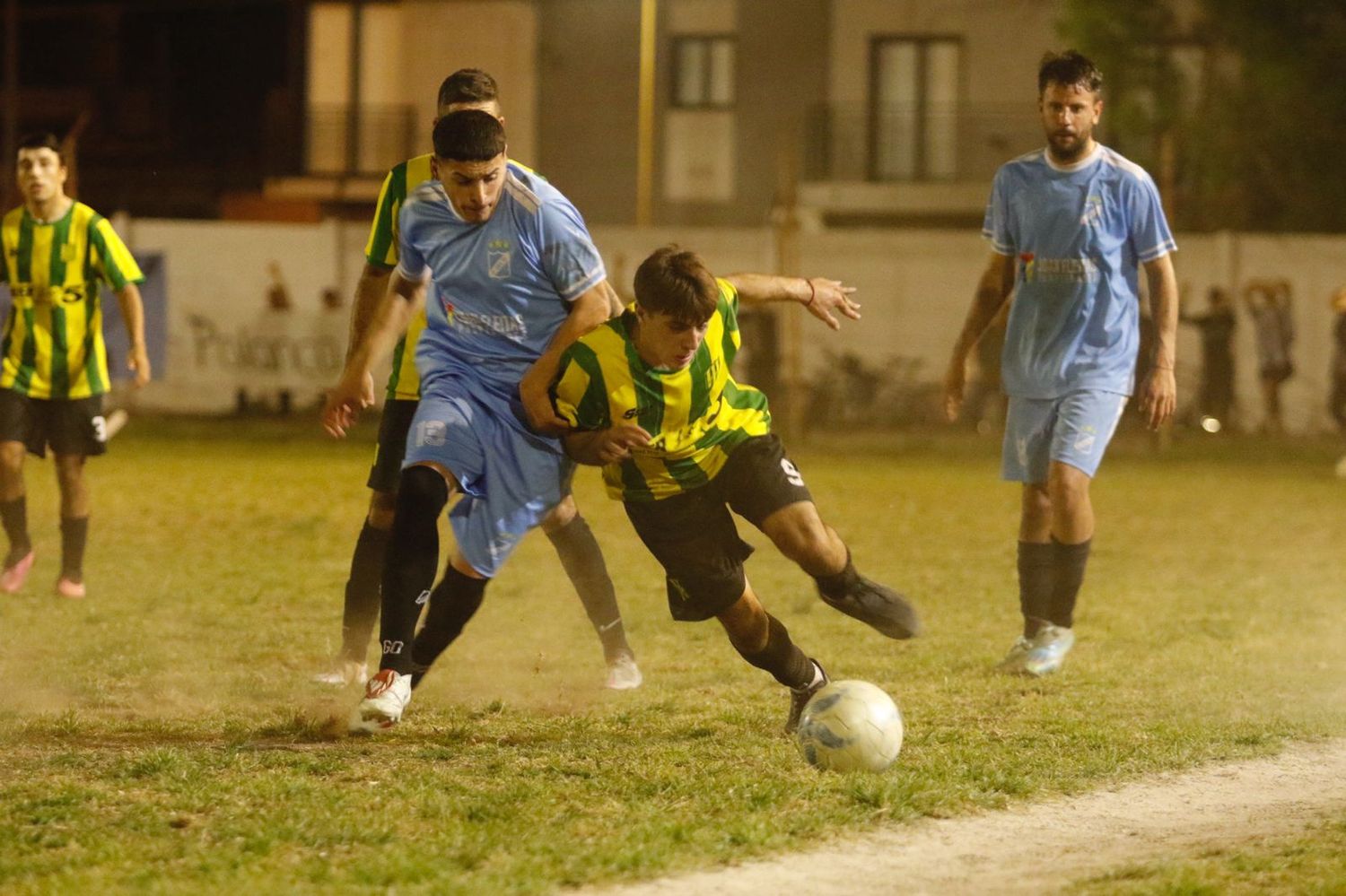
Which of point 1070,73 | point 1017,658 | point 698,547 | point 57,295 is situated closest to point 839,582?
point 698,547

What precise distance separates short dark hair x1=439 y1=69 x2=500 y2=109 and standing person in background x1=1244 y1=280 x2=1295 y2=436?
56.8ft

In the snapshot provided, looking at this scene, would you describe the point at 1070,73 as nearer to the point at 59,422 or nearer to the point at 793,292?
the point at 793,292

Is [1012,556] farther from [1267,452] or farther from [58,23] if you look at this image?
[58,23]

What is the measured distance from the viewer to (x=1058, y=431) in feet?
22.3

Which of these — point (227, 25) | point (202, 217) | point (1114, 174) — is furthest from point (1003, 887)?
point (227, 25)

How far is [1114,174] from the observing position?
676 centimetres

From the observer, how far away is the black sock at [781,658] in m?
5.45

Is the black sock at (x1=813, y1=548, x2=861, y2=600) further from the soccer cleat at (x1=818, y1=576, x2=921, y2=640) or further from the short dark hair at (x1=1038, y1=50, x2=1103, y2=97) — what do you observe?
the short dark hair at (x1=1038, y1=50, x2=1103, y2=97)

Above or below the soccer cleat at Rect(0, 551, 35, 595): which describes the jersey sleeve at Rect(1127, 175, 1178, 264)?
above

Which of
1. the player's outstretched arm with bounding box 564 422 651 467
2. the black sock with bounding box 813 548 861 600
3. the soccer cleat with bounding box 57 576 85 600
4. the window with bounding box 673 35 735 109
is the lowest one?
the soccer cleat with bounding box 57 576 85 600

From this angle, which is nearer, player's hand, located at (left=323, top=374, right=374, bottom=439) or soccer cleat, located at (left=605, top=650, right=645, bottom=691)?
player's hand, located at (left=323, top=374, right=374, bottom=439)

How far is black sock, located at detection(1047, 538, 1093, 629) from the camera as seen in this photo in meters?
6.90

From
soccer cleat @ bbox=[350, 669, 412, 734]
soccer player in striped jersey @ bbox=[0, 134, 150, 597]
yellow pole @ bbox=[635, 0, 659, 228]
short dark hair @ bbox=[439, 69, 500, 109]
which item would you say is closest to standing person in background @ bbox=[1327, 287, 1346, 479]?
yellow pole @ bbox=[635, 0, 659, 228]

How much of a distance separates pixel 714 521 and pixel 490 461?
693 millimetres
